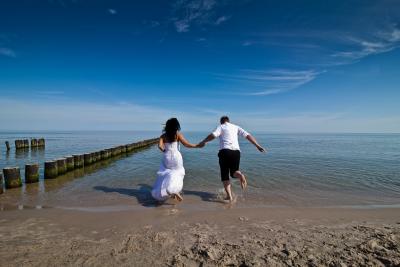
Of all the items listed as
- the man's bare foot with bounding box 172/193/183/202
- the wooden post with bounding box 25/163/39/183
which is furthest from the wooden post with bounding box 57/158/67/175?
the man's bare foot with bounding box 172/193/183/202

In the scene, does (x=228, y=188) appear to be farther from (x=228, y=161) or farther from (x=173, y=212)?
(x=173, y=212)

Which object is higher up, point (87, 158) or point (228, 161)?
point (228, 161)

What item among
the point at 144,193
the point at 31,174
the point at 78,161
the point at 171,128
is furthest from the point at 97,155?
the point at 171,128

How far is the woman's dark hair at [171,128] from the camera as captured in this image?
654 cm

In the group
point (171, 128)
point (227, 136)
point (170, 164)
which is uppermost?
point (171, 128)

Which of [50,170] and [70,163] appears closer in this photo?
[50,170]

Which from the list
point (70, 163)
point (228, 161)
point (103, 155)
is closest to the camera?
point (228, 161)

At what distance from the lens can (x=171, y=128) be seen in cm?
655

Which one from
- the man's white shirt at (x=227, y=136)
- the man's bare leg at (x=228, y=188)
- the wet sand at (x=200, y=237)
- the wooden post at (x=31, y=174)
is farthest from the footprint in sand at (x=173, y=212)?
the wooden post at (x=31, y=174)

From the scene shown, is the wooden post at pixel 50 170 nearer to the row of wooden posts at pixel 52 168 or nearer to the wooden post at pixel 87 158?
the row of wooden posts at pixel 52 168

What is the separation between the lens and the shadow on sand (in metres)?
6.98

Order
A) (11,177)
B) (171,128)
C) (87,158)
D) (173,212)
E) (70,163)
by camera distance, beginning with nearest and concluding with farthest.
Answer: (173,212)
(171,128)
(11,177)
(70,163)
(87,158)

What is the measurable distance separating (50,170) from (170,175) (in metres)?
6.79

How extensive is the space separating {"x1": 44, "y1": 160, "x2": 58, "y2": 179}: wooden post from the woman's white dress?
Result: 629cm
